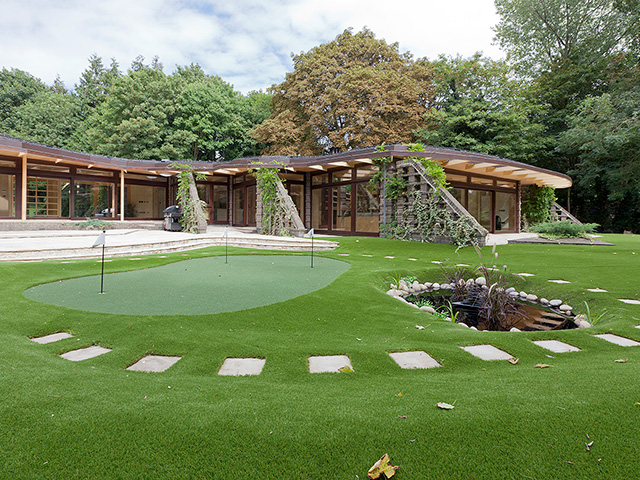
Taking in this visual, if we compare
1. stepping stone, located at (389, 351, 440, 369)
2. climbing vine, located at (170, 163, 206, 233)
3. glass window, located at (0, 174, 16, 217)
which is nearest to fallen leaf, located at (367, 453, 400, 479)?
stepping stone, located at (389, 351, 440, 369)

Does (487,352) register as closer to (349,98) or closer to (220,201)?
(220,201)

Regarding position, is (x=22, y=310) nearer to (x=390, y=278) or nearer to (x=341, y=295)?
(x=341, y=295)

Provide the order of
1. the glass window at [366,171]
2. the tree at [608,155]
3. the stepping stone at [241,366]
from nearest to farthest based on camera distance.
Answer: the stepping stone at [241,366]
the glass window at [366,171]
the tree at [608,155]

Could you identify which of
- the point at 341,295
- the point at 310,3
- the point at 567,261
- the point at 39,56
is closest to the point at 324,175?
the point at 310,3

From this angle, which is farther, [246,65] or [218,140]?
[246,65]

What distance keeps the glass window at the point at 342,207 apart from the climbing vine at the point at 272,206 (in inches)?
119

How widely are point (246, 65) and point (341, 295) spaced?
27.2m

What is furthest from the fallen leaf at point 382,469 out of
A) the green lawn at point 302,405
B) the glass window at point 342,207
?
the glass window at point 342,207

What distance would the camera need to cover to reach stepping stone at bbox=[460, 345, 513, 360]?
2.45 metres

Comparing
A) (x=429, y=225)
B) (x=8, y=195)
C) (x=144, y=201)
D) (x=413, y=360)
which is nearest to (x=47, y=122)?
(x=144, y=201)

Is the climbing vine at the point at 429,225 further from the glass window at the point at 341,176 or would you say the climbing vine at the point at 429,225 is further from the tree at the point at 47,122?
the tree at the point at 47,122

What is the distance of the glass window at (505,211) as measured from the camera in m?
15.6

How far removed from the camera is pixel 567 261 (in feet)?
22.9

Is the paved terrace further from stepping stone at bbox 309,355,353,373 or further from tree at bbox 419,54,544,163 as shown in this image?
tree at bbox 419,54,544,163
